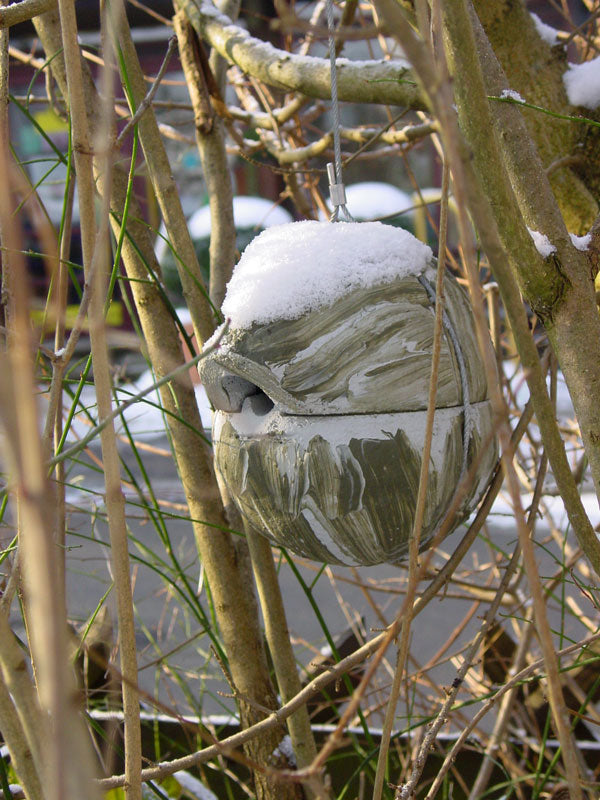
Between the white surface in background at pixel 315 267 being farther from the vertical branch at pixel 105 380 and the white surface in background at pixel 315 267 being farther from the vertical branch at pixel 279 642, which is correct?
the vertical branch at pixel 279 642

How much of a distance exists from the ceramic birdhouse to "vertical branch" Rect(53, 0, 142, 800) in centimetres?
13

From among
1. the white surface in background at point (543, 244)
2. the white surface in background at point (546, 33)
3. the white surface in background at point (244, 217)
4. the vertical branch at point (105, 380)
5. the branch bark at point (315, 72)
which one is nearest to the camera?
the vertical branch at point (105, 380)

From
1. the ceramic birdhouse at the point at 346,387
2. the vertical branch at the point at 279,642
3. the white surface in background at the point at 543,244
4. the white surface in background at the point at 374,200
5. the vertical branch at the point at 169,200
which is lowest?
the vertical branch at the point at 279,642

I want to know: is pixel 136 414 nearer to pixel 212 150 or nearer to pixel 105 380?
pixel 212 150

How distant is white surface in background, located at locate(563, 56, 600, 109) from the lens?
30.4 inches

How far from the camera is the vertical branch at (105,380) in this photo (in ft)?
1.18

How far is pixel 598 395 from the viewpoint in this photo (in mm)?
494

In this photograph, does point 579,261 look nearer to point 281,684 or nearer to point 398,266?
point 398,266

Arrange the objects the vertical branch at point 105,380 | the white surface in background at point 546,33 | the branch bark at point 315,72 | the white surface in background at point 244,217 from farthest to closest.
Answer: the white surface in background at point 244,217 < the white surface in background at point 546,33 < the branch bark at point 315,72 < the vertical branch at point 105,380

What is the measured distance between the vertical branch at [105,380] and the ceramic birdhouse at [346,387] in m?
0.13

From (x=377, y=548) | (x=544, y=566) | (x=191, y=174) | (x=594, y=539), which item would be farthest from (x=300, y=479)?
(x=191, y=174)

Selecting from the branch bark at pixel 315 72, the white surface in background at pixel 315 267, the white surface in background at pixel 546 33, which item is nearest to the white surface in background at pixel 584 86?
the white surface in background at pixel 546 33

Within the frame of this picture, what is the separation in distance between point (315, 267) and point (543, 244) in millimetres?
142

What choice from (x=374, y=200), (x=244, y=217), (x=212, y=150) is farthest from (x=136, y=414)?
(x=212, y=150)
